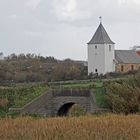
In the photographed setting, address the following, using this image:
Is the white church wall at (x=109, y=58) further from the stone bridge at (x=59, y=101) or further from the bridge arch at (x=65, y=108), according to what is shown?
the stone bridge at (x=59, y=101)

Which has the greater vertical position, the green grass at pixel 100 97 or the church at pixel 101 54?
the church at pixel 101 54

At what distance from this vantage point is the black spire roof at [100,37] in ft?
225

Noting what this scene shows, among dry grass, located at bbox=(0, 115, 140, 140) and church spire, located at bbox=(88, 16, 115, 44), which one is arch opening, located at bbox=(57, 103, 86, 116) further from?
church spire, located at bbox=(88, 16, 115, 44)

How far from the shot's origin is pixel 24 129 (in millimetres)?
15008

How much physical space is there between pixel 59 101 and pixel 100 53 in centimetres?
2999

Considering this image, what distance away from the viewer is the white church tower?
224 feet

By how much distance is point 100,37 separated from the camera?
68.9 metres

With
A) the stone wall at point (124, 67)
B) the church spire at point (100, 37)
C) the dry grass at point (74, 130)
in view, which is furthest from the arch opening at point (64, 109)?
the stone wall at point (124, 67)

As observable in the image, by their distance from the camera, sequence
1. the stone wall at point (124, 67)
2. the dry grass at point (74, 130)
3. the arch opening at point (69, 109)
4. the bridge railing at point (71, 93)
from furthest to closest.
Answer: the stone wall at point (124, 67) < the arch opening at point (69, 109) < the bridge railing at point (71, 93) < the dry grass at point (74, 130)

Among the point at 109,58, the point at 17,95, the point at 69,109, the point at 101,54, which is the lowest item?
the point at 69,109

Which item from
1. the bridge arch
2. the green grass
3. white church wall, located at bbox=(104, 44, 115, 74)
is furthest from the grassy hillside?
white church wall, located at bbox=(104, 44, 115, 74)

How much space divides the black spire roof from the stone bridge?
1162 inches

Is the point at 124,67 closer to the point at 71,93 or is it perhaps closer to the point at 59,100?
the point at 59,100

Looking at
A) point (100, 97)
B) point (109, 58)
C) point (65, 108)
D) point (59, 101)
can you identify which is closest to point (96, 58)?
point (109, 58)
